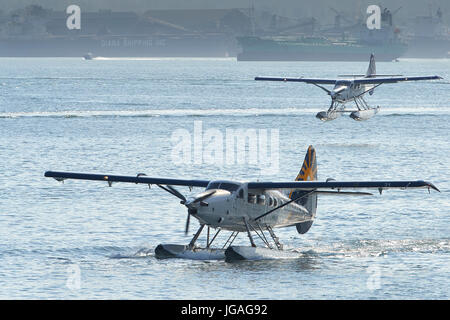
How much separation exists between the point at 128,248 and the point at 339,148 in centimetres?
3788

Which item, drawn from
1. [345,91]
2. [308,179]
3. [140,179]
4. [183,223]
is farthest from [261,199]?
[345,91]

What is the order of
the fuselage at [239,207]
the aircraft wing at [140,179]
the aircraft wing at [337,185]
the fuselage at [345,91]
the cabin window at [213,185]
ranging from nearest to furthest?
the fuselage at [239,207] < the cabin window at [213,185] < the aircraft wing at [337,185] < the aircraft wing at [140,179] < the fuselage at [345,91]

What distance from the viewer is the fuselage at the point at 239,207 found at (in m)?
21.2

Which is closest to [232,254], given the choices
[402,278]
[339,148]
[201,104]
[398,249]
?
[402,278]

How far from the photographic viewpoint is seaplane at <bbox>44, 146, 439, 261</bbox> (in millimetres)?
21406

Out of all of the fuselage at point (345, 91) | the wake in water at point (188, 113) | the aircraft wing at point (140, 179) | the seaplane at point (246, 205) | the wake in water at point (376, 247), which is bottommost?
the wake in water at point (376, 247)

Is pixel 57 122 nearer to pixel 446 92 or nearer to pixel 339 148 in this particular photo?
pixel 339 148

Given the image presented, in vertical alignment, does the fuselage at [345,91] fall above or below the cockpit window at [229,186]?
above

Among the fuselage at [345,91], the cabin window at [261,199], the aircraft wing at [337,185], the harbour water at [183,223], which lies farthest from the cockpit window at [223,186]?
the fuselage at [345,91]

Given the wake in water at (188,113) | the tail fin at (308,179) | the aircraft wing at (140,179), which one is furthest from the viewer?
the wake in water at (188,113)

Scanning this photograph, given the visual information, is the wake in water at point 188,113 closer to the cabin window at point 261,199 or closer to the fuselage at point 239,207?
the fuselage at point 239,207

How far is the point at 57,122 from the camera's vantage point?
8256 cm

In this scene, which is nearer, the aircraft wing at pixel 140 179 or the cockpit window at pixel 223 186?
the cockpit window at pixel 223 186

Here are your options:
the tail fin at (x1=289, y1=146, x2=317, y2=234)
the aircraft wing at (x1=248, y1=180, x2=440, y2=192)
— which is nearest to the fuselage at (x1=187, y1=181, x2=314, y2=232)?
the aircraft wing at (x1=248, y1=180, x2=440, y2=192)
